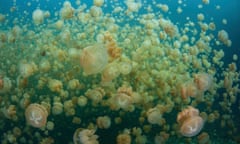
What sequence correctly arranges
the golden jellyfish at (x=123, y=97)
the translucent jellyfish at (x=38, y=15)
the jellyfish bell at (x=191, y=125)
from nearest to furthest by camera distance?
1. the jellyfish bell at (x=191, y=125)
2. the golden jellyfish at (x=123, y=97)
3. the translucent jellyfish at (x=38, y=15)

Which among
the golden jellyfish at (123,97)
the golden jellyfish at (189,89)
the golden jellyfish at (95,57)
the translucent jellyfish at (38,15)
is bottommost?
the golden jellyfish at (123,97)

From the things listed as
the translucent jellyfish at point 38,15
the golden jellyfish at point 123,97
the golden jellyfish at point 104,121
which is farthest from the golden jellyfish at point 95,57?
the translucent jellyfish at point 38,15

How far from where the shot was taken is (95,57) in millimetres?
5020

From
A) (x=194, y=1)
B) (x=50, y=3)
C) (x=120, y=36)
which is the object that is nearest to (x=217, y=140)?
(x=120, y=36)

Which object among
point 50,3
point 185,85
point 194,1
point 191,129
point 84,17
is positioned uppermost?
point 50,3

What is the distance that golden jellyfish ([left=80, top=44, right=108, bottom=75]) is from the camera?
498 cm

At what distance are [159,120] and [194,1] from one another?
47.2 feet

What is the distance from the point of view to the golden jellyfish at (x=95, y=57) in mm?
4981

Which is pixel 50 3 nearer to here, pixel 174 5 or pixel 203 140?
pixel 174 5

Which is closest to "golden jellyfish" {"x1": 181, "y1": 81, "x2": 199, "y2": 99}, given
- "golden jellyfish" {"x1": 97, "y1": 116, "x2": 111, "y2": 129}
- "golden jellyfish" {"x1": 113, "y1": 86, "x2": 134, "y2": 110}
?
"golden jellyfish" {"x1": 113, "y1": 86, "x2": 134, "y2": 110}

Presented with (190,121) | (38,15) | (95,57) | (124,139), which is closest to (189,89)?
(190,121)

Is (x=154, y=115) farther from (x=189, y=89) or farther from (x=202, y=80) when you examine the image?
(x=202, y=80)

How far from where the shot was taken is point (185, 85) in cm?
582

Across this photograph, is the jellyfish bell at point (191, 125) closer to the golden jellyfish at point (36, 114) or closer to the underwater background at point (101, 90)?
the underwater background at point (101, 90)
